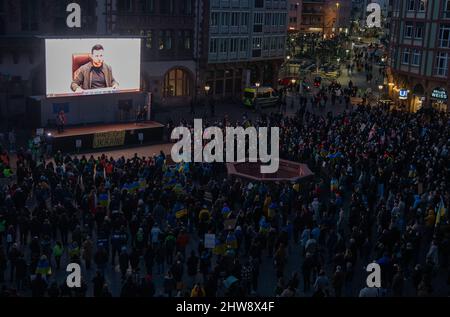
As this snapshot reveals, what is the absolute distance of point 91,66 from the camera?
129 feet

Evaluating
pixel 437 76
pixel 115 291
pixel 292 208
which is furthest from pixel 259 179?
pixel 437 76

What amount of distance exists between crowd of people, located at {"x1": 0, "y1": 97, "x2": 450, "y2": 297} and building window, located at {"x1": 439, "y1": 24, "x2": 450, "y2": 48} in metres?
24.2

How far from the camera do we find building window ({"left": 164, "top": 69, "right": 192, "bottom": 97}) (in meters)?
53.3

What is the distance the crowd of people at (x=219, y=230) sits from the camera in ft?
59.4

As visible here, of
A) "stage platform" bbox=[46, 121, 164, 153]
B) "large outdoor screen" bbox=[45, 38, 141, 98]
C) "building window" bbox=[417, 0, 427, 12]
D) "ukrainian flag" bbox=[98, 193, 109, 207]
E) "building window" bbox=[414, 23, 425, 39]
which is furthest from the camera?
"building window" bbox=[414, 23, 425, 39]

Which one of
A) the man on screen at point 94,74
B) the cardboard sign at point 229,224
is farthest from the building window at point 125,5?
the cardboard sign at point 229,224

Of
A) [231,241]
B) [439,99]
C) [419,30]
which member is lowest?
[231,241]

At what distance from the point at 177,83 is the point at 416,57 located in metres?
21.8

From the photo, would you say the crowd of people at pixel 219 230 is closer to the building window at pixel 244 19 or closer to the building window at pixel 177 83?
the building window at pixel 177 83

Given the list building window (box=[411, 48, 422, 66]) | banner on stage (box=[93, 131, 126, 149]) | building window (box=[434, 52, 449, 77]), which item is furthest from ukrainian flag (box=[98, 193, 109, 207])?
building window (box=[411, 48, 422, 66])

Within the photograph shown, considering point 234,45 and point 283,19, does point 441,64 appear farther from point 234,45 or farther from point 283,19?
point 283,19

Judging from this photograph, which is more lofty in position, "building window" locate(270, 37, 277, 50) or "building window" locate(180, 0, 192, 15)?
"building window" locate(180, 0, 192, 15)

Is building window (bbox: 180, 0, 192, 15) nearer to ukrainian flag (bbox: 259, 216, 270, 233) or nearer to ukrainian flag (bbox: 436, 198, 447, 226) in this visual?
ukrainian flag (bbox: 436, 198, 447, 226)

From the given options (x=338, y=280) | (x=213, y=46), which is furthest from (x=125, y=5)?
(x=338, y=280)
